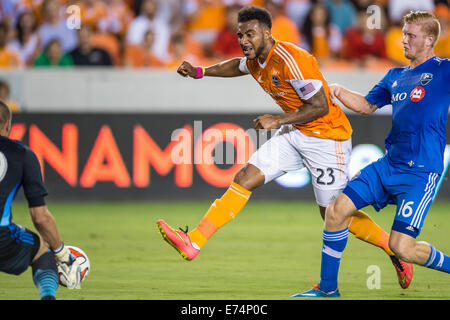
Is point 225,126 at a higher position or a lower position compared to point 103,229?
higher

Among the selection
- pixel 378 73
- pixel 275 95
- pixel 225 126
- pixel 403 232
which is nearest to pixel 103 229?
pixel 225 126

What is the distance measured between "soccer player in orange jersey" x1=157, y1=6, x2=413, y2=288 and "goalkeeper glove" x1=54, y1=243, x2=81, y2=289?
108 centimetres

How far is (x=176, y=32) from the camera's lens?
1440 centimetres

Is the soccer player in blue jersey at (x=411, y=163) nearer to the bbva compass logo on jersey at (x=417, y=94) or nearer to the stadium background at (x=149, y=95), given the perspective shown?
the bbva compass logo on jersey at (x=417, y=94)

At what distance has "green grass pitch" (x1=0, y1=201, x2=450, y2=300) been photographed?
628 cm

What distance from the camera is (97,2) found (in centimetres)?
1474

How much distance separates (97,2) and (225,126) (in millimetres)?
3900

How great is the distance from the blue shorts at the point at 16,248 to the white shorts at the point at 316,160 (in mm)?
2198

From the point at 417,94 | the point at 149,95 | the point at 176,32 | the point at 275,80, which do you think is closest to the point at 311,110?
the point at 275,80

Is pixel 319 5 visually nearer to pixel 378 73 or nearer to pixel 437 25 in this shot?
pixel 378 73

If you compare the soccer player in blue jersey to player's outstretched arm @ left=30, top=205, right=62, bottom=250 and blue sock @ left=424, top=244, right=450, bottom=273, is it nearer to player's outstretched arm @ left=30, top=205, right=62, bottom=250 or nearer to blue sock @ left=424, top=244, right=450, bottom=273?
blue sock @ left=424, top=244, right=450, bottom=273

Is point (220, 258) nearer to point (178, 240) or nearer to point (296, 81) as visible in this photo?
point (178, 240)

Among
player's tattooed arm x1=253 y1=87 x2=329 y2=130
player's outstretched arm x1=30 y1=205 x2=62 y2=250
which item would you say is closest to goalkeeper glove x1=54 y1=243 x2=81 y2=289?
player's outstretched arm x1=30 y1=205 x2=62 y2=250

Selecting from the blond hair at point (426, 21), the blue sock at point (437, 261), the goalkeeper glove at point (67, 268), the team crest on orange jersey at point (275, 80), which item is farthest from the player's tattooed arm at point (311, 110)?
the goalkeeper glove at point (67, 268)
